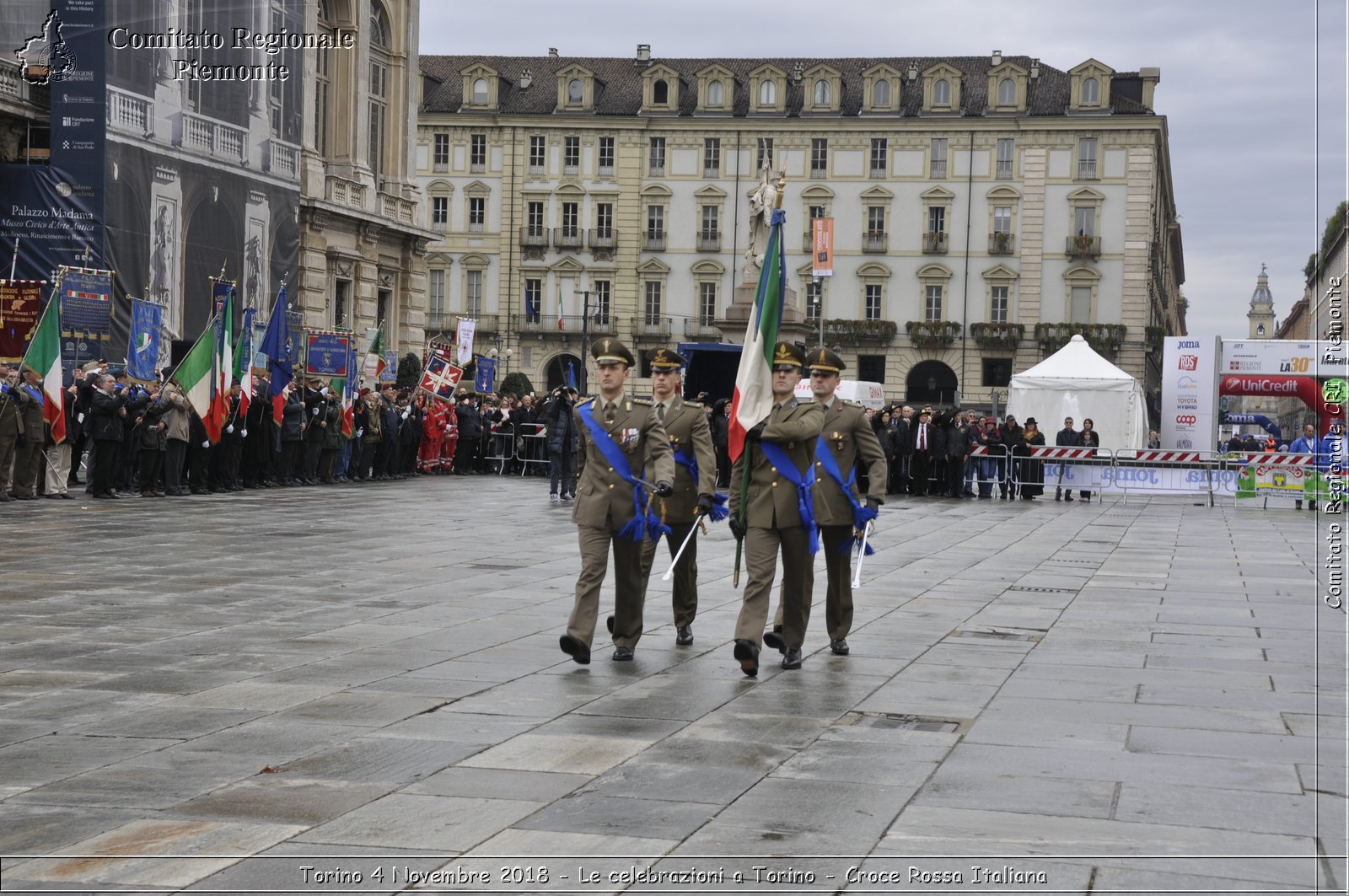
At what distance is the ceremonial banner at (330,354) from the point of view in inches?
1236

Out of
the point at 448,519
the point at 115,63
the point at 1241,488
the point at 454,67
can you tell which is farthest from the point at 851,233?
the point at 448,519

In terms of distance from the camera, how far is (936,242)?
7400 cm

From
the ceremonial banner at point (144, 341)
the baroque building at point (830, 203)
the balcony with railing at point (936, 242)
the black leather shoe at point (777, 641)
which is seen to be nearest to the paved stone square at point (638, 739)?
the black leather shoe at point (777, 641)

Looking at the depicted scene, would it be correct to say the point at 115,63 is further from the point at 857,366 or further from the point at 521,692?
the point at 857,366

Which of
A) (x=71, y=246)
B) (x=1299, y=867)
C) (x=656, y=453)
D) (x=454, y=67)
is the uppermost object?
(x=454, y=67)

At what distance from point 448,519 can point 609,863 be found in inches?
610

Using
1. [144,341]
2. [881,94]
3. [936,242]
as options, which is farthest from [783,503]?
[881,94]

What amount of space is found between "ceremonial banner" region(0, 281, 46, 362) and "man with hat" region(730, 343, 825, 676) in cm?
1858

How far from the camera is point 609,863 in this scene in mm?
5055

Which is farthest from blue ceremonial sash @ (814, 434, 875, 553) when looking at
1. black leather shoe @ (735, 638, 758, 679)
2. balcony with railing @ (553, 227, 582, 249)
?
balcony with railing @ (553, 227, 582, 249)

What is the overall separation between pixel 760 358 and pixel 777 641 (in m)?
1.66

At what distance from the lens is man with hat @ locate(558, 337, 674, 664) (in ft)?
29.5

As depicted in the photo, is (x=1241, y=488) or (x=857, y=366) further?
(x=857, y=366)

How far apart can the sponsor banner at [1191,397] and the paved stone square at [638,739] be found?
2277 centimetres
